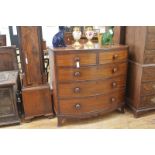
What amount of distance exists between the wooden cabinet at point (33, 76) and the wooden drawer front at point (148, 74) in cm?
114

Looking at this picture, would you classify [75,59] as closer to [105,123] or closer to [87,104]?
[87,104]

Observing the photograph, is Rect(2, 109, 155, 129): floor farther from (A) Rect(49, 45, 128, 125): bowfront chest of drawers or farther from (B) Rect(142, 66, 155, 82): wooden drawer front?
(B) Rect(142, 66, 155, 82): wooden drawer front

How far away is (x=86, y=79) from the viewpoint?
182cm

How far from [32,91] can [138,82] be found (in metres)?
1.27

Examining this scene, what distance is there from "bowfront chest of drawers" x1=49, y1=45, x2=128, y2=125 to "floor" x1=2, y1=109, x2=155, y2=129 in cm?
14

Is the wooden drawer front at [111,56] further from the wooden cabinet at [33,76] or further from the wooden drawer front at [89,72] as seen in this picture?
the wooden cabinet at [33,76]

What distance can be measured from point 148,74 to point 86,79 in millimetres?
750

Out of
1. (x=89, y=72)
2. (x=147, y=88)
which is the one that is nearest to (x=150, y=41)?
(x=147, y=88)

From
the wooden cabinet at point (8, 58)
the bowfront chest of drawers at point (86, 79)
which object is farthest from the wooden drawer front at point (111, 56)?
the wooden cabinet at point (8, 58)

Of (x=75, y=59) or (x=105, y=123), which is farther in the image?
(x=105, y=123)

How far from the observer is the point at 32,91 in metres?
1.99
